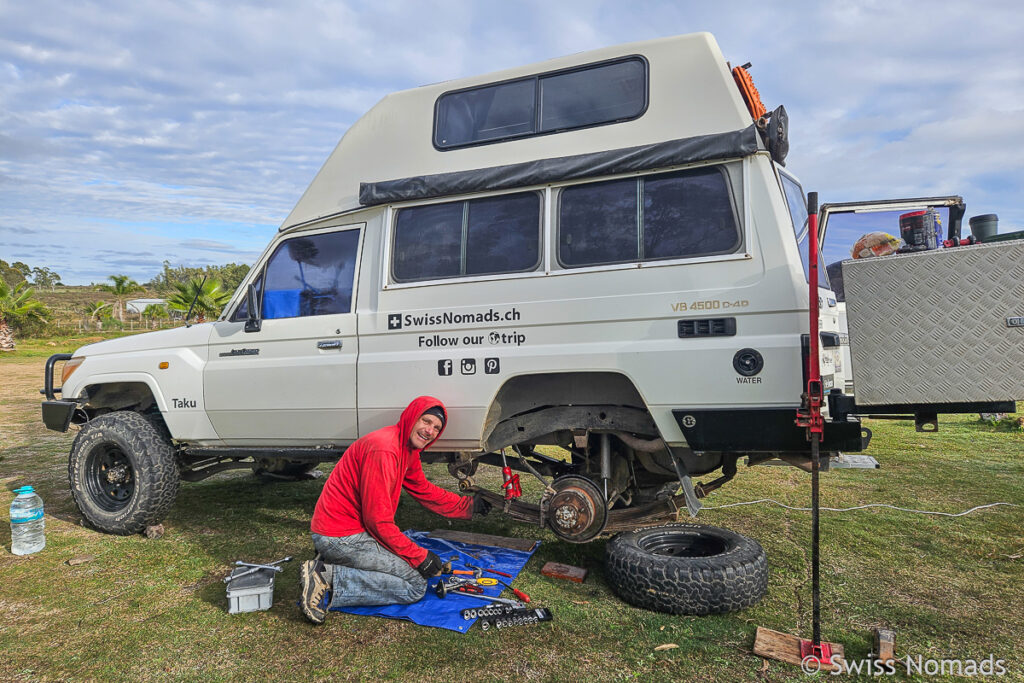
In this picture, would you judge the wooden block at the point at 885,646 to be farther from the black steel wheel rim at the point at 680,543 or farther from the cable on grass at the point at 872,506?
the cable on grass at the point at 872,506

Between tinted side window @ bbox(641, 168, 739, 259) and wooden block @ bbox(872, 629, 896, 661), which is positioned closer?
wooden block @ bbox(872, 629, 896, 661)

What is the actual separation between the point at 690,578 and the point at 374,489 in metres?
1.89

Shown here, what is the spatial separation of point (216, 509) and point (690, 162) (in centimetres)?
512

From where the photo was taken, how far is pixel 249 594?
3895mm

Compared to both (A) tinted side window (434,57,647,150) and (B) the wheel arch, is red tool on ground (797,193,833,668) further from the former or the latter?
(A) tinted side window (434,57,647,150)

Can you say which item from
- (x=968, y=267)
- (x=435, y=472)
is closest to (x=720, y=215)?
(x=968, y=267)

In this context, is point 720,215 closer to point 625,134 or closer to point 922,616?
point 625,134

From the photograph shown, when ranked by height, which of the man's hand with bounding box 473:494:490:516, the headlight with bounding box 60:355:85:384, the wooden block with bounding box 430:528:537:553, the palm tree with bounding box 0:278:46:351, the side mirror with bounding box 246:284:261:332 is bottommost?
the wooden block with bounding box 430:528:537:553

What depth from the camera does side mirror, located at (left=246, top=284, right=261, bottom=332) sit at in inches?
194

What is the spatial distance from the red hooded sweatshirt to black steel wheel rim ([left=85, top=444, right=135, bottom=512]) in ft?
7.98

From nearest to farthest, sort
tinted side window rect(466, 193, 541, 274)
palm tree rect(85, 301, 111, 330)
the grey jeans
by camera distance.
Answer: the grey jeans, tinted side window rect(466, 193, 541, 274), palm tree rect(85, 301, 111, 330)

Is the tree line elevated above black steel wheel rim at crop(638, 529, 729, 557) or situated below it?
above

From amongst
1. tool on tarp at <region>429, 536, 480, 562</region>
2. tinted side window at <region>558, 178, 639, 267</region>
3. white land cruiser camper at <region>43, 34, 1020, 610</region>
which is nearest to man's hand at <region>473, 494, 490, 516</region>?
white land cruiser camper at <region>43, 34, 1020, 610</region>

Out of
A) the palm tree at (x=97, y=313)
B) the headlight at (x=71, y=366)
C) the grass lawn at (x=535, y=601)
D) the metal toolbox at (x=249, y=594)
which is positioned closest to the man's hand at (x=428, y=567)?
the grass lawn at (x=535, y=601)
